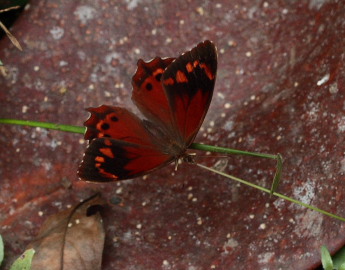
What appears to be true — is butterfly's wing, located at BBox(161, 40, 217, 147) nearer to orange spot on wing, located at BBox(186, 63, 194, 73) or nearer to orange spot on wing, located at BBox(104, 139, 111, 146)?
orange spot on wing, located at BBox(186, 63, 194, 73)

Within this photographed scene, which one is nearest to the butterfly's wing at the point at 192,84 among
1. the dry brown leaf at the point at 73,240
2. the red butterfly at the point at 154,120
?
the red butterfly at the point at 154,120

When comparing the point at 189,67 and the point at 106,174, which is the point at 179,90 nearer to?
the point at 189,67

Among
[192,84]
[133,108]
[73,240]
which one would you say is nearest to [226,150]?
[192,84]

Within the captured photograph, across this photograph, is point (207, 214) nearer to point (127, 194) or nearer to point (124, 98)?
point (127, 194)

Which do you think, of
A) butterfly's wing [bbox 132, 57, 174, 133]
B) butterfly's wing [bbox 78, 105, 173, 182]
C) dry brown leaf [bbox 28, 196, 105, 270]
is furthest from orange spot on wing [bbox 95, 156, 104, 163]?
dry brown leaf [bbox 28, 196, 105, 270]

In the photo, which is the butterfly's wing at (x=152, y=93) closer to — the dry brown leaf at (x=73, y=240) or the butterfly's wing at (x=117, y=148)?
the butterfly's wing at (x=117, y=148)

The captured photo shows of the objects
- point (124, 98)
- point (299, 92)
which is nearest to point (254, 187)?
point (299, 92)
